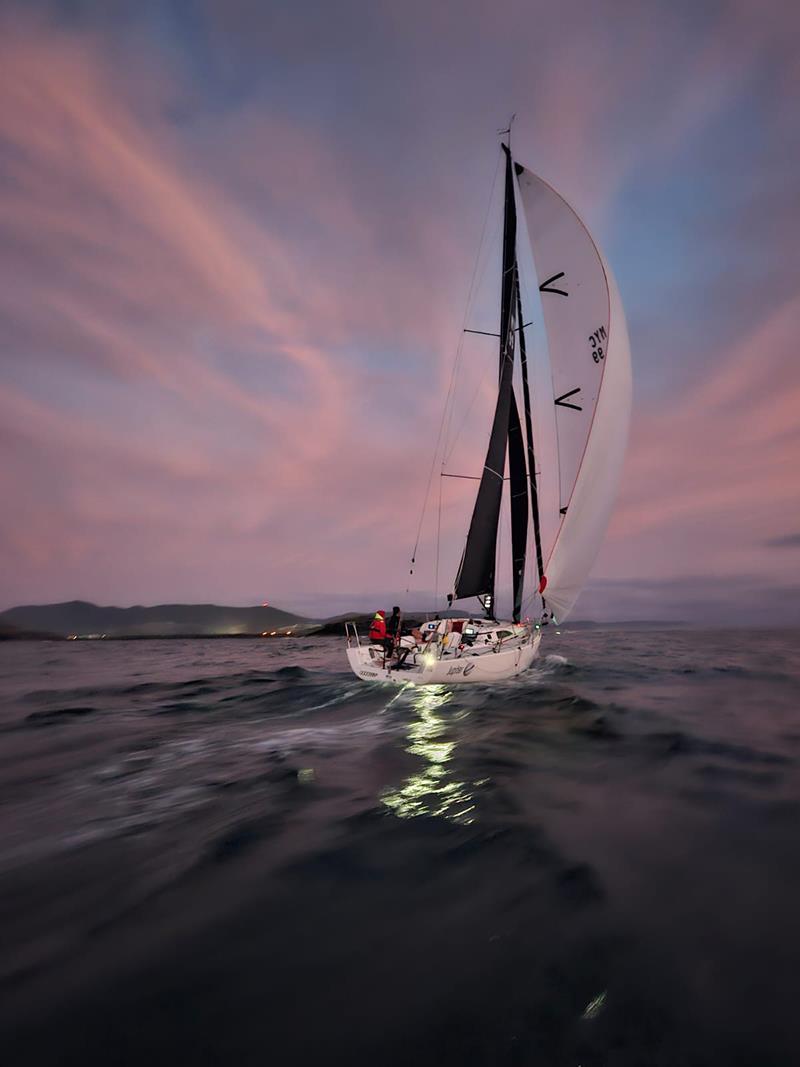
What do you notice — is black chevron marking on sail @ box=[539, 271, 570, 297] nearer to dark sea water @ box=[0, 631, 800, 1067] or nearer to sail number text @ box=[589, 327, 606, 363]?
sail number text @ box=[589, 327, 606, 363]

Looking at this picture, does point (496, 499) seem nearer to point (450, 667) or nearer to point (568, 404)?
point (568, 404)

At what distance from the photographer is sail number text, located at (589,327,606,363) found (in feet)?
45.4

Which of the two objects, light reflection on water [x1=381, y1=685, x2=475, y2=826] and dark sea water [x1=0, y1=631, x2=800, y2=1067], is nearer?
dark sea water [x1=0, y1=631, x2=800, y2=1067]

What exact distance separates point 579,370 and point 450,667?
10.7 metres

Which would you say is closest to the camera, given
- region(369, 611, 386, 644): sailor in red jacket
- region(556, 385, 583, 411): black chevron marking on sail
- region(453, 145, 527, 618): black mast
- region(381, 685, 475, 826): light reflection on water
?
region(381, 685, 475, 826): light reflection on water

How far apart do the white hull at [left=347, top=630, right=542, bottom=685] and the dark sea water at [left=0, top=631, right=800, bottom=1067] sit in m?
4.01

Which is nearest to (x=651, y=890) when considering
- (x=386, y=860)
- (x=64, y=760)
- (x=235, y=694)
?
(x=386, y=860)

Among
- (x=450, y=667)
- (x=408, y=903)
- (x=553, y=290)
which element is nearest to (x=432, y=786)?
(x=408, y=903)

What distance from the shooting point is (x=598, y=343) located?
14.1 meters

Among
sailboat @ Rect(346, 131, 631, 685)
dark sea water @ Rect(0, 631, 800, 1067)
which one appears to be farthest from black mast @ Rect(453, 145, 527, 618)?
dark sea water @ Rect(0, 631, 800, 1067)

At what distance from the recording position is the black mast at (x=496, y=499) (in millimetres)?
16922

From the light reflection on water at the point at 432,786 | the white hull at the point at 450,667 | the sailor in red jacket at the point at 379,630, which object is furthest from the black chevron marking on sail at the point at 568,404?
the light reflection on water at the point at 432,786

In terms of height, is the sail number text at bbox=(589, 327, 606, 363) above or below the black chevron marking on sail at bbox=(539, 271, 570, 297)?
below

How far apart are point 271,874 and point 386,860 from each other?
96 cm
